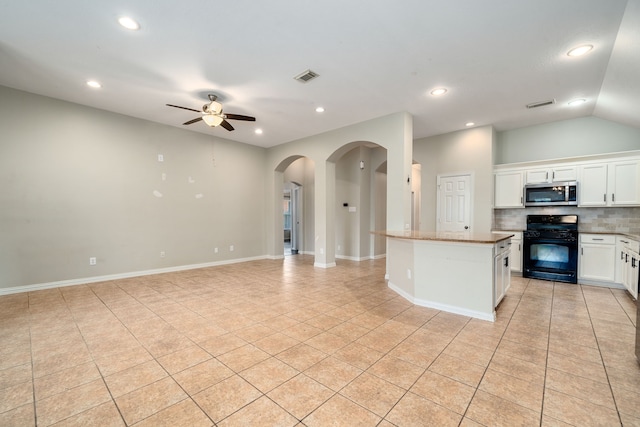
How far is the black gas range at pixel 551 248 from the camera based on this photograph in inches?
186

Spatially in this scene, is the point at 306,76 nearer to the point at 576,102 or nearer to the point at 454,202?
the point at 454,202

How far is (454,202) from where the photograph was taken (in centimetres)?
603

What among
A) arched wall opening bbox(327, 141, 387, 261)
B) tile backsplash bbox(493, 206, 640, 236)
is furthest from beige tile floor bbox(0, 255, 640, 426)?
arched wall opening bbox(327, 141, 387, 261)

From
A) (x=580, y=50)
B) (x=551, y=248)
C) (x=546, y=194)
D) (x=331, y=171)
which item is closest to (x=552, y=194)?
(x=546, y=194)

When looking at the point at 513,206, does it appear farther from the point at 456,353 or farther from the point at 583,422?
the point at 583,422

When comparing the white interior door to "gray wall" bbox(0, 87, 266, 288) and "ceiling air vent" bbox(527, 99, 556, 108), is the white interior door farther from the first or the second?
"gray wall" bbox(0, 87, 266, 288)

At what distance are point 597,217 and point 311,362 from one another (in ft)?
19.7

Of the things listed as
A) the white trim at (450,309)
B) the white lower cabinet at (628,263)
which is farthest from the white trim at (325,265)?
the white lower cabinet at (628,263)

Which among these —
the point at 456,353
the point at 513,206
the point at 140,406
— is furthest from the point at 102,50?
the point at 513,206

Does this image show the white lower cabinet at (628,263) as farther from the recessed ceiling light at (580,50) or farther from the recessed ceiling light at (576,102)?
the recessed ceiling light at (580,50)

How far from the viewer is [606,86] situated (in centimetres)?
375

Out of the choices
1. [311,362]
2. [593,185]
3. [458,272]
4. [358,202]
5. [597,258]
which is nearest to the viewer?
[311,362]

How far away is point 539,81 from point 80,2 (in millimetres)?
5354

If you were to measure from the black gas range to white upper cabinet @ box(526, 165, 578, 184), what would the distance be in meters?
0.70
